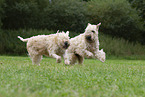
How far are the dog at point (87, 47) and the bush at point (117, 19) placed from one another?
14.4 metres

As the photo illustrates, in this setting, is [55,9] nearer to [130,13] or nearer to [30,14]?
[30,14]

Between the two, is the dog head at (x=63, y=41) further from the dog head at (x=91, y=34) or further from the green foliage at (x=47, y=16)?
the green foliage at (x=47, y=16)

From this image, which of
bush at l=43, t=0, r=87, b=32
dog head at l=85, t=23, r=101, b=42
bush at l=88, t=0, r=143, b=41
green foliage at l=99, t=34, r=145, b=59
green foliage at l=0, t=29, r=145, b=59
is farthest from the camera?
bush at l=88, t=0, r=143, b=41

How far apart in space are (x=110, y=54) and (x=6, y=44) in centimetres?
865

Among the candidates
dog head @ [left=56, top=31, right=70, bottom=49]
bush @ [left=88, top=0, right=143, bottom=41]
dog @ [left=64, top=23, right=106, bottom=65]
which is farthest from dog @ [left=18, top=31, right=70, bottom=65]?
bush @ [left=88, top=0, right=143, bottom=41]

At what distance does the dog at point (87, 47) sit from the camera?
7676 millimetres

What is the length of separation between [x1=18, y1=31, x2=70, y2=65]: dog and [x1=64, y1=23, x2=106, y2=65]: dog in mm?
401

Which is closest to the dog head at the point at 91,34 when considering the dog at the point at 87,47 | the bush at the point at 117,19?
the dog at the point at 87,47

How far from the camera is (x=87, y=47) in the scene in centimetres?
790

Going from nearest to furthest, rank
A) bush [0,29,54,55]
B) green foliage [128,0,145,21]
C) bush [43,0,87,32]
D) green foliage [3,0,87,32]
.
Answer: bush [0,29,54,55] → green foliage [3,0,87,32] → bush [43,0,87,32] → green foliage [128,0,145,21]

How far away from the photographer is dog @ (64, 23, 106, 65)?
7.68 m

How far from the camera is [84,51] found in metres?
7.76

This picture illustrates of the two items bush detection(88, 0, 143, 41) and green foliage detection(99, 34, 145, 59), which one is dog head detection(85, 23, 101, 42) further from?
bush detection(88, 0, 143, 41)

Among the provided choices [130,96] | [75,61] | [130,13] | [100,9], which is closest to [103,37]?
[100,9]
